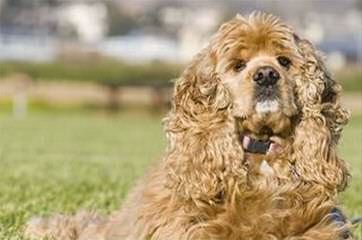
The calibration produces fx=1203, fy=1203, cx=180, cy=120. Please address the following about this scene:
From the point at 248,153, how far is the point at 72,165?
Result: 9.37 metres

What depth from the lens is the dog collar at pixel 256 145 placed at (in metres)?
6.57

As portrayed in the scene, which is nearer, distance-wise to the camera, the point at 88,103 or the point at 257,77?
the point at 257,77

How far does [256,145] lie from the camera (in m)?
6.61

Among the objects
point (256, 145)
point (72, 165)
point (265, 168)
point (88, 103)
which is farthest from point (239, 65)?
point (88, 103)

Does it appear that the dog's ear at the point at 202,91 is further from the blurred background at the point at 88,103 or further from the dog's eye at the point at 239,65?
the blurred background at the point at 88,103

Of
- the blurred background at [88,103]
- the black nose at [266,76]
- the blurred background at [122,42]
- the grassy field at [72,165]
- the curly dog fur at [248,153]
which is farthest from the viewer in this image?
the blurred background at [122,42]

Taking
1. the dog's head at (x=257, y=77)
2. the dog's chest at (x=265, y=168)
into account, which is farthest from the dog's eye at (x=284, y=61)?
the dog's chest at (x=265, y=168)

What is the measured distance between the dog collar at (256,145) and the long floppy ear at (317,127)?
0.50 ft

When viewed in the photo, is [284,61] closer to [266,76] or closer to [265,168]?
[266,76]

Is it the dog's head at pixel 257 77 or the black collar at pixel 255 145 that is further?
the black collar at pixel 255 145

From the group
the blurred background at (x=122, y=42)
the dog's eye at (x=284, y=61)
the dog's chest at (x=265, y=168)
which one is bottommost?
the blurred background at (x=122, y=42)

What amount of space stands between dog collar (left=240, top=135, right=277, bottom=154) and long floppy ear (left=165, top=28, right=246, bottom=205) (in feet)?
0.18

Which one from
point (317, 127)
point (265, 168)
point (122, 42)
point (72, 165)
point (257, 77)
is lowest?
point (122, 42)

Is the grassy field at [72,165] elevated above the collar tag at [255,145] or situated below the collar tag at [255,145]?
below
